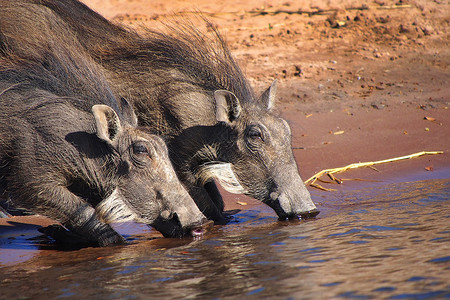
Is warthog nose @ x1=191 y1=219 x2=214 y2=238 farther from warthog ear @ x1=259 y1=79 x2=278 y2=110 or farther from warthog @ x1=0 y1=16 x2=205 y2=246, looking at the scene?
warthog ear @ x1=259 y1=79 x2=278 y2=110

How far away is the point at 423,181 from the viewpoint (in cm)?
702

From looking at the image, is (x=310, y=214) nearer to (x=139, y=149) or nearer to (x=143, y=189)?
(x=143, y=189)

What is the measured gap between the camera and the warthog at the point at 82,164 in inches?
202

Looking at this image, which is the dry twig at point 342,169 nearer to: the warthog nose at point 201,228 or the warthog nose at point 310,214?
the warthog nose at point 310,214

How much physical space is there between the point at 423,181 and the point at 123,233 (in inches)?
122

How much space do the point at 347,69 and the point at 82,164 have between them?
5.70m

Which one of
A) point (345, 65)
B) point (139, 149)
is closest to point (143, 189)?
point (139, 149)

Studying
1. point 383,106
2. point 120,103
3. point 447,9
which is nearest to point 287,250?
point 120,103

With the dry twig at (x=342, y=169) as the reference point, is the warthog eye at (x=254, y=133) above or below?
above

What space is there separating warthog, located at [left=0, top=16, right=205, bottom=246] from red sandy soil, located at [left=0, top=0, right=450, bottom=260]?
2.93ft

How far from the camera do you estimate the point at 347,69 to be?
395 inches

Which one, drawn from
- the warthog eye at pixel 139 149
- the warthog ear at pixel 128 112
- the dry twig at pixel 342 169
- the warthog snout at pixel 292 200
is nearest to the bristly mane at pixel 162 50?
the warthog ear at pixel 128 112

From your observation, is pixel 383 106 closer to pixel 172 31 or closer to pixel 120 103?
pixel 172 31

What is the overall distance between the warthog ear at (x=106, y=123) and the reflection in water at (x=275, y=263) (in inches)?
32.8
